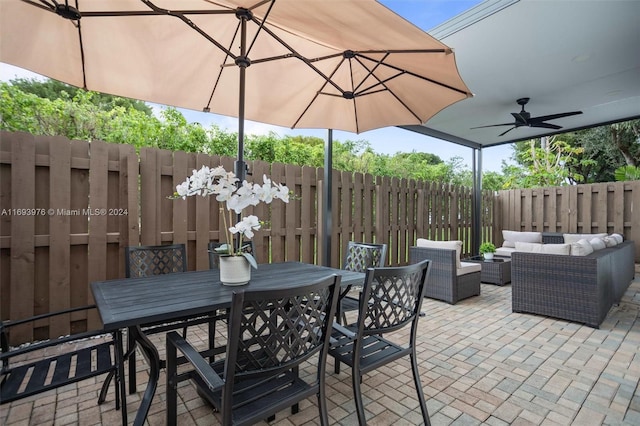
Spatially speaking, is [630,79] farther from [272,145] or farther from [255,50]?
[272,145]

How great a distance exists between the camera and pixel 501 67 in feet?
14.2

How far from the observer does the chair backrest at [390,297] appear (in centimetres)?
158

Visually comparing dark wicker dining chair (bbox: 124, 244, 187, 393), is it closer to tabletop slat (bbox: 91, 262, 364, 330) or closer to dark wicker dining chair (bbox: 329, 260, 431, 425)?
tabletop slat (bbox: 91, 262, 364, 330)

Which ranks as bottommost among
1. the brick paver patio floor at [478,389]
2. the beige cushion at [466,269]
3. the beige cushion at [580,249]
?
the brick paver patio floor at [478,389]

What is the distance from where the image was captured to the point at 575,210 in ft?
25.2

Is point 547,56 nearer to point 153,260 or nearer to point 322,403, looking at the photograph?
point 322,403

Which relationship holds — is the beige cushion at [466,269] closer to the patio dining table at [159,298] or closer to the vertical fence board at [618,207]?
the patio dining table at [159,298]

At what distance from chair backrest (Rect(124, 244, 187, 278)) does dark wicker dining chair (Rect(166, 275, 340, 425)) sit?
1.21 m

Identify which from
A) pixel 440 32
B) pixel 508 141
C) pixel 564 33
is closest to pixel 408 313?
pixel 440 32

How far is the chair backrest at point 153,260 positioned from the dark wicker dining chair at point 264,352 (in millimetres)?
1206

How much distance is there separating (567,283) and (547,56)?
9.45 feet

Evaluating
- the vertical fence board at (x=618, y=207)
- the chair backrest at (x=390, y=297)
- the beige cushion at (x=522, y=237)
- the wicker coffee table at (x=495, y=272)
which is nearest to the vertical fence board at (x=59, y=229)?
the chair backrest at (x=390, y=297)

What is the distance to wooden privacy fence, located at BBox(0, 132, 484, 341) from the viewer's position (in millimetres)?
2639

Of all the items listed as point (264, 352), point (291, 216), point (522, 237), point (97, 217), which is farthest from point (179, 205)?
point (522, 237)
